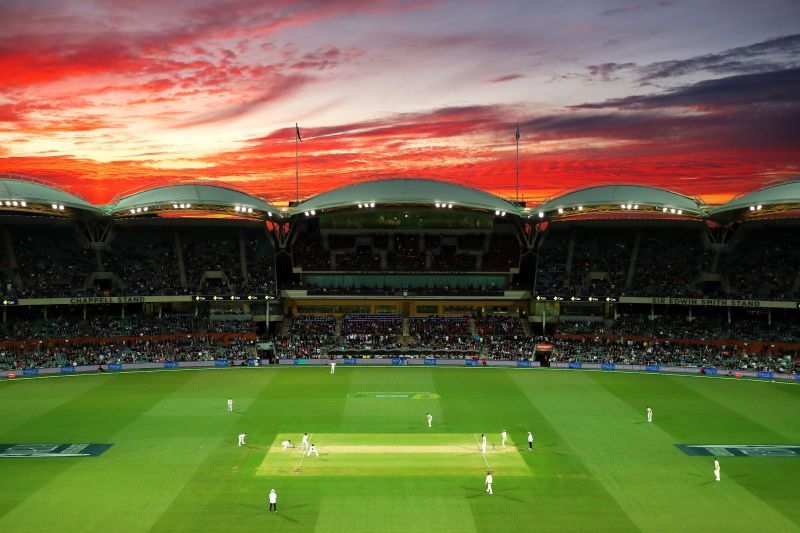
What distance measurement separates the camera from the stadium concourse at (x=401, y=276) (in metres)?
66.2

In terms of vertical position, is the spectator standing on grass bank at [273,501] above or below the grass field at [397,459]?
above

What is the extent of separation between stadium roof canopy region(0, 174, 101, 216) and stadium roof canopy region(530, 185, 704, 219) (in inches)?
1717

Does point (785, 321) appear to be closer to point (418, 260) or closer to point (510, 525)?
point (418, 260)

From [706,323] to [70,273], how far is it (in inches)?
2426

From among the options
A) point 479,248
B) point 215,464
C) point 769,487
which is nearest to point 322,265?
point 479,248

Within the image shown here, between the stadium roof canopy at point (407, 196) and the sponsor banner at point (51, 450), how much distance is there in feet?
121

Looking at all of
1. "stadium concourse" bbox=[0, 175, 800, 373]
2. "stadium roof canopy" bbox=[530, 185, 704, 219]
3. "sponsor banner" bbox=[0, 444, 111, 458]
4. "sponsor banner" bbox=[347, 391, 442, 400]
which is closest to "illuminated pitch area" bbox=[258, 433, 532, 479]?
"sponsor banner" bbox=[0, 444, 111, 458]

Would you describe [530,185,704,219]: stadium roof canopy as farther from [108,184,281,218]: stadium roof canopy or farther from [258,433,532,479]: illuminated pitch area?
[258,433,532,479]: illuminated pitch area

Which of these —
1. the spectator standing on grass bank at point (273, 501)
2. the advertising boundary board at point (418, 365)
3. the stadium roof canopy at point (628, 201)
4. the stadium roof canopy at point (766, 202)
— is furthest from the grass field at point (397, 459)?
the stadium roof canopy at point (628, 201)

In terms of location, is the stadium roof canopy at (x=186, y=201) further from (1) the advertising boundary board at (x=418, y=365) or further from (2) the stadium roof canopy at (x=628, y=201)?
(2) the stadium roof canopy at (x=628, y=201)

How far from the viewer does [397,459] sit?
34469 millimetres

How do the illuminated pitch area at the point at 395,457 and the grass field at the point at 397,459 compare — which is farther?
the illuminated pitch area at the point at 395,457

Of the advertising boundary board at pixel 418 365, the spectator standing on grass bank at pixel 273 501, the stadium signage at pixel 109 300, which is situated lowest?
the advertising boundary board at pixel 418 365

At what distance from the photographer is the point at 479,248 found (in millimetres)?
80312
